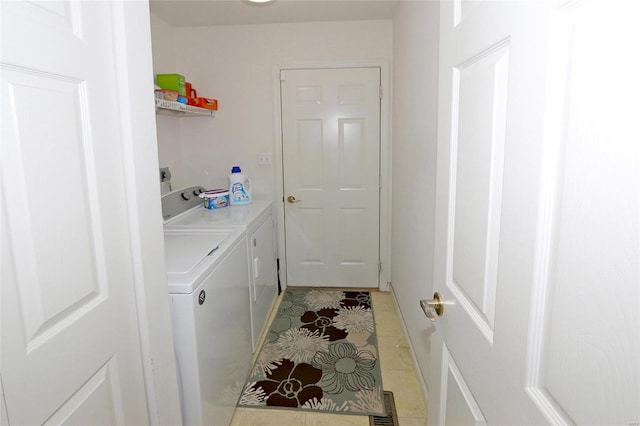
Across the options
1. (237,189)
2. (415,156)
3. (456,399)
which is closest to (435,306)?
(456,399)

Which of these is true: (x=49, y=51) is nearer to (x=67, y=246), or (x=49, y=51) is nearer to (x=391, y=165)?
(x=67, y=246)

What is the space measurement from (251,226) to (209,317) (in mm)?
907

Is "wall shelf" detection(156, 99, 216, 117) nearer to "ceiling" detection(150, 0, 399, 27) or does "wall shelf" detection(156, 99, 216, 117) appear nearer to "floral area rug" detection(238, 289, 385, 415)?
"ceiling" detection(150, 0, 399, 27)

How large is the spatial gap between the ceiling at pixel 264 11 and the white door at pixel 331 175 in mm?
407

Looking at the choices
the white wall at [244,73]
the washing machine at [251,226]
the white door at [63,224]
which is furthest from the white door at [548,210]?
the white wall at [244,73]

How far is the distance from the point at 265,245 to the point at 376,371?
1.22m

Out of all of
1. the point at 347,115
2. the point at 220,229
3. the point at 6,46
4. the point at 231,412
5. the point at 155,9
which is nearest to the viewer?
the point at 6,46

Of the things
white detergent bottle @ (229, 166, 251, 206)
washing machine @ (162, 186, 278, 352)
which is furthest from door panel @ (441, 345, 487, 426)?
white detergent bottle @ (229, 166, 251, 206)

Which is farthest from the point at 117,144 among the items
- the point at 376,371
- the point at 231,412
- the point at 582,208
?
the point at 376,371

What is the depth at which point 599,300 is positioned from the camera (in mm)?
456

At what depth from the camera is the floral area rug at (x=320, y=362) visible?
2.02 meters

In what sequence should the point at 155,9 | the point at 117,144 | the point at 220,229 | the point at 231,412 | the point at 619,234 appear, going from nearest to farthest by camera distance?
the point at 619,234
the point at 117,144
the point at 231,412
the point at 220,229
the point at 155,9

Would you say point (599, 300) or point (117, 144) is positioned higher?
point (117, 144)

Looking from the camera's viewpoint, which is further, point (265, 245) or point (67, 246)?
point (265, 245)
